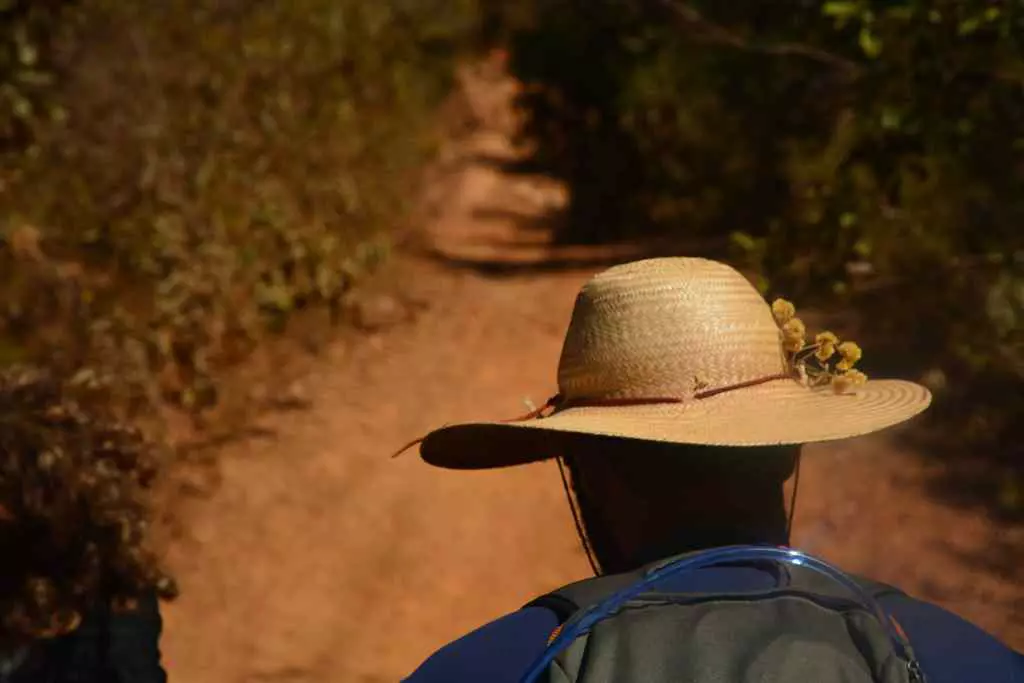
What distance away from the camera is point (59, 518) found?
416cm

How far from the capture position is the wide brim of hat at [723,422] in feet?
5.68

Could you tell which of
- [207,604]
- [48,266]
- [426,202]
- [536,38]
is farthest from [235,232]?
[536,38]

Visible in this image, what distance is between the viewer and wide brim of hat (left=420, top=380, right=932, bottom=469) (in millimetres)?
1732

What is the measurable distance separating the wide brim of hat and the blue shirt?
0.22 m

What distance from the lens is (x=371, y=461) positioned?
5875 millimetres

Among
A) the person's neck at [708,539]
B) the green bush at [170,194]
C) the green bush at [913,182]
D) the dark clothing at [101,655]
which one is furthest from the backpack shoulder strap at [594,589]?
the green bush at [170,194]

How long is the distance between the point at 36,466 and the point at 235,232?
2695 millimetres

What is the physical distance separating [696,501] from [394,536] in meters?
3.64

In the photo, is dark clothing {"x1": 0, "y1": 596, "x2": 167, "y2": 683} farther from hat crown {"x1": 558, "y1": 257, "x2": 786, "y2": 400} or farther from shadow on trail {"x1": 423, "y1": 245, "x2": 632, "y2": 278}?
shadow on trail {"x1": 423, "y1": 245, "x2": 632, "y2": 278}

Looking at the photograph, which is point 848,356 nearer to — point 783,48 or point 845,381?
point 845,381

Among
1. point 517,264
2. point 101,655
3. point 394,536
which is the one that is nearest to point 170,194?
point 394,536

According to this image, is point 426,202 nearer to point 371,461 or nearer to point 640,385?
point 371,461

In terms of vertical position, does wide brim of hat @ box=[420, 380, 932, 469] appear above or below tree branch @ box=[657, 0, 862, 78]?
below

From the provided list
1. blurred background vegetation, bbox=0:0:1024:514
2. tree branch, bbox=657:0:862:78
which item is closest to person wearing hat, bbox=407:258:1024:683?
blurred background vegetation, bbox=0:0:1024:514
